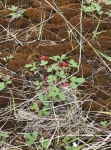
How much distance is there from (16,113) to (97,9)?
3.84 feet

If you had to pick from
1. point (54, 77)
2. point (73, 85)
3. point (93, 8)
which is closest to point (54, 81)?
point (54, 77)

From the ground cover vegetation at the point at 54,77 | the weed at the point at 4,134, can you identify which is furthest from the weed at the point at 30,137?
the weed at the point at 4,134

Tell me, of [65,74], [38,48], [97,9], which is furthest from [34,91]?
[97,9]

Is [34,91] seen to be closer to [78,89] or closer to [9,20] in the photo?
[78,89]

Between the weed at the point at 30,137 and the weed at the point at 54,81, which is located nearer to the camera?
the weed at the point at 30,137

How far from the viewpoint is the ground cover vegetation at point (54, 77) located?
1.86 m

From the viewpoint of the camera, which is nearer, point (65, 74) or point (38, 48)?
point (65, 74)

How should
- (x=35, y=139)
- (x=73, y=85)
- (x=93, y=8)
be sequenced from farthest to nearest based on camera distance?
(x=93, y=8) → (x=73, y=85) → (x=35, y=139)

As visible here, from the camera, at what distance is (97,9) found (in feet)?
8.81

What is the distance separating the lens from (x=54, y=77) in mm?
2102

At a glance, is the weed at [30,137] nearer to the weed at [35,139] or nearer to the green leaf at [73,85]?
the weed at [35,139]

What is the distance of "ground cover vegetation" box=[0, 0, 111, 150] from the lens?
6.11 ft

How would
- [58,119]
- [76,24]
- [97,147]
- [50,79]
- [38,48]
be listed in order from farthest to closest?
1. [76,24]
2. [38,48]
3. [50,79]
4. [58,119]
5. [97,147]

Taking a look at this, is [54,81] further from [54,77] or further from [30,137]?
[30,137]
